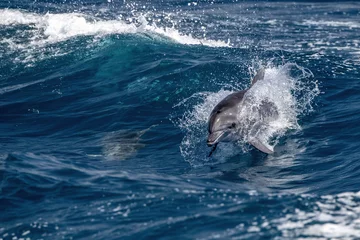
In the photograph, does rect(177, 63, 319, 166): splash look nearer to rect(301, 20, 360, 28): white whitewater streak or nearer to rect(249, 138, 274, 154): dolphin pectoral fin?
rect(249, 138, 274, 154): dolphin pectoral fin

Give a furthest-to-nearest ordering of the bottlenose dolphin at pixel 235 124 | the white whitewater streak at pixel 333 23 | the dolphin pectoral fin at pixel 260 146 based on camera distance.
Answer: the white whitewater streak at pixel 333 23 → the dolphin pectoral fin at pixel 260 146 → the bottlenose dolphin at pixel 235 124

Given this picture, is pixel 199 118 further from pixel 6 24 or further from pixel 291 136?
pixel 6 24

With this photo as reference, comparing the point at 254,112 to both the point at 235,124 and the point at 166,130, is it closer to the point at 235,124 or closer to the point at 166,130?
the point at 235,124

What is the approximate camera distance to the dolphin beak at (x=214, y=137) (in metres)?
14.4

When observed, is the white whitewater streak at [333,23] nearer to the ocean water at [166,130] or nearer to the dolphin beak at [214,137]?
the ocean water at [166,130]

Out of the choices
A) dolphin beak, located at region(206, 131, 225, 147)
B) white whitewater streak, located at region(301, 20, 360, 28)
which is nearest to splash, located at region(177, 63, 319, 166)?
dolphin beak, located at region(206, 131, 225, 147)

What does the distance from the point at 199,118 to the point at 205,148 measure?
1689 mm

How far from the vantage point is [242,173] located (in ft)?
47.2

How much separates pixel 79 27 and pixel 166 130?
12.6 meters

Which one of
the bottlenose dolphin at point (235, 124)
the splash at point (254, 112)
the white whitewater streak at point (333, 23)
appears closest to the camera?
the bottlenose dolphin at point (235, 124)

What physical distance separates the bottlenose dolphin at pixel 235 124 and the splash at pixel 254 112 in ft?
0.17

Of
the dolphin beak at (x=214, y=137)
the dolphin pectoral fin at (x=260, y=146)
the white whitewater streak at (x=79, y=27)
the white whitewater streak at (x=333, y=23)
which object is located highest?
the white whitewater streak at (x=79, y=27)

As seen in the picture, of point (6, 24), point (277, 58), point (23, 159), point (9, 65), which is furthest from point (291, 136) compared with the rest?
point (6, 24)

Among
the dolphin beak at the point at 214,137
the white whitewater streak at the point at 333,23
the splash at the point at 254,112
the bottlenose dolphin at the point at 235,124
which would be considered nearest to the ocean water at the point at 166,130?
the splash at the point at 254,112
